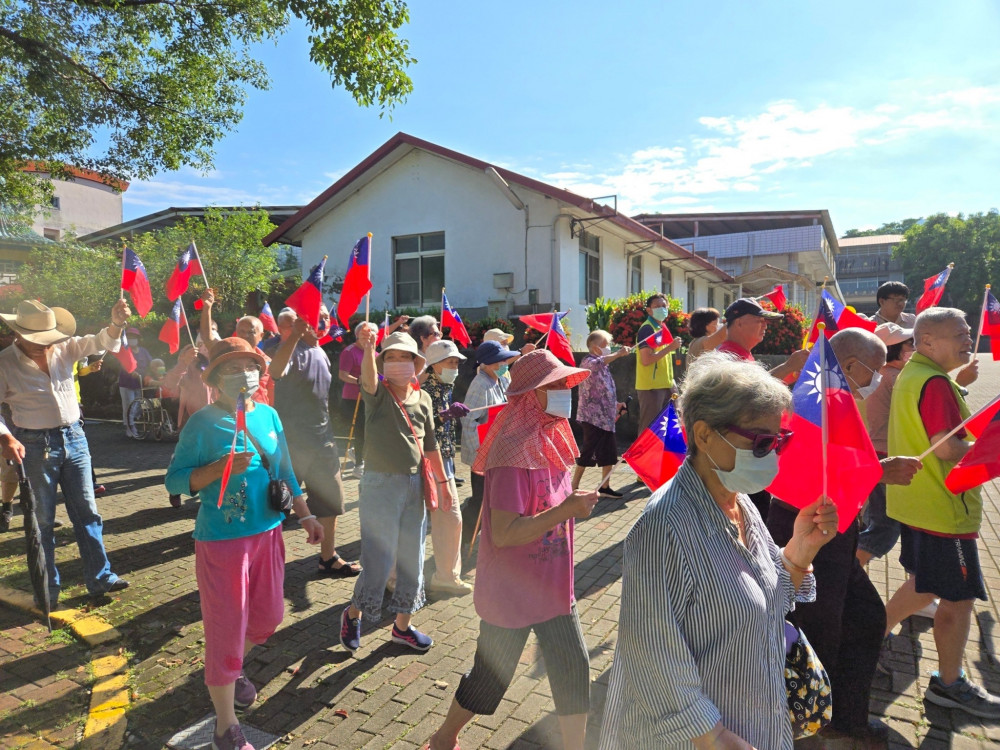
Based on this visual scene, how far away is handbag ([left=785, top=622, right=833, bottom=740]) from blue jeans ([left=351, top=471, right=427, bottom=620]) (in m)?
2.50

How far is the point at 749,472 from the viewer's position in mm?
1880

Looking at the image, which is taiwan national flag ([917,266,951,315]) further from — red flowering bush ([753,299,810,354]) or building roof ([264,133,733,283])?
building roof ([264,133,733,283])

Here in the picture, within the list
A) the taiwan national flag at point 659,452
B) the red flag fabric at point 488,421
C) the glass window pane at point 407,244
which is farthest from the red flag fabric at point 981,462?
the glass window pane at point 407,244

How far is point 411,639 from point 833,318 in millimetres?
3238

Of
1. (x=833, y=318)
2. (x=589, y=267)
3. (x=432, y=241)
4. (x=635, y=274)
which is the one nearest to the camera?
(x=833, y=318)

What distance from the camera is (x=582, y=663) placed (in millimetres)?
2775

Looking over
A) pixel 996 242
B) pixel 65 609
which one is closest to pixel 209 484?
pixel 65 609

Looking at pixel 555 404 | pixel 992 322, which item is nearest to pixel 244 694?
pixel 555 404

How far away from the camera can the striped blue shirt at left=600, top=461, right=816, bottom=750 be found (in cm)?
176

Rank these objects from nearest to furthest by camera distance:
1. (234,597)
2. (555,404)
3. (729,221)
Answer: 1. (555,404)
2. (234,597)
3. (729,221)

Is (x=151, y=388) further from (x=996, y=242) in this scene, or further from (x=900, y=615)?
(x=996, y=242)

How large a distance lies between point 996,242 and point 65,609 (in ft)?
249

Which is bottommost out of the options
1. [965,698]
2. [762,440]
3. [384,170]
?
[965,698]

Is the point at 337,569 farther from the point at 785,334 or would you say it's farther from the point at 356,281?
the point at 785,334
